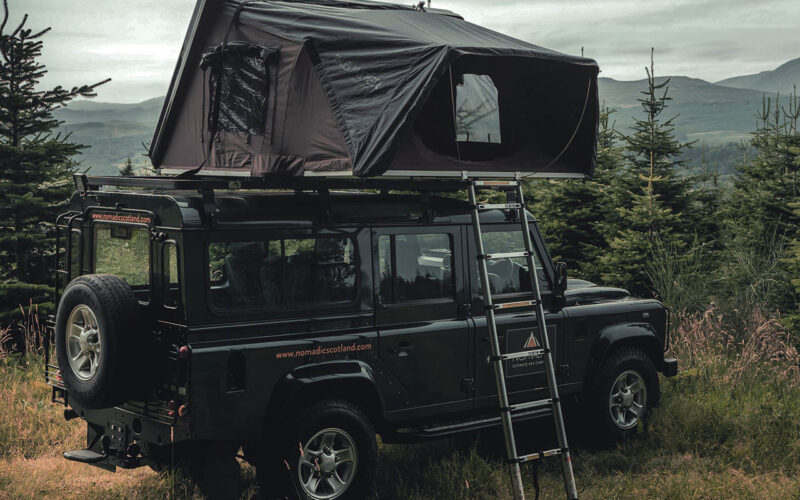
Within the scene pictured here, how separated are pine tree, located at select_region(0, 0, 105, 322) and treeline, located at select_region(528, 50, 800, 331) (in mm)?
8724

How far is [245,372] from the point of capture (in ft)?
19.2

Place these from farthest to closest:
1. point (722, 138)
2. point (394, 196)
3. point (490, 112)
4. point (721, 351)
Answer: point (722, 138) → point (721, 351) → point (490, 112) → point (394, 196)

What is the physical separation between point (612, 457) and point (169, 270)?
14.5 ft

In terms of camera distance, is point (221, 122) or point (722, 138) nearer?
point (221, 122)

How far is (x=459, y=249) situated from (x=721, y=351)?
5.49 metres

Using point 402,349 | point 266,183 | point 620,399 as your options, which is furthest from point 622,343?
point 266,183

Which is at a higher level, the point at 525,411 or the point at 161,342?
the point at 161,342

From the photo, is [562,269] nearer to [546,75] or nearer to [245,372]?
[546,75]

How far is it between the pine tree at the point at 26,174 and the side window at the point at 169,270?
21.2 feet

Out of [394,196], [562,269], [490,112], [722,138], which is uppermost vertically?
[722,138]

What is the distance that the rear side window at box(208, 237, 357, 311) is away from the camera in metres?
6.01

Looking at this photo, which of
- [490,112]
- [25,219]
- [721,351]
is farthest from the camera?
[25,219]

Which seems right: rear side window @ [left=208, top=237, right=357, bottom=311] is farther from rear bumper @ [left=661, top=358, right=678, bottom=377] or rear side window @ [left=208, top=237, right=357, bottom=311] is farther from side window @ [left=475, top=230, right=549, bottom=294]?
rear bumper @ [left=661, top=358, right=678, bottom=377]

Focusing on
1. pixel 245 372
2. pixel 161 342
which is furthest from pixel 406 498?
pixel 161 342
